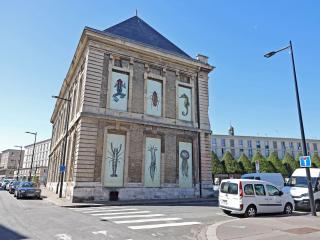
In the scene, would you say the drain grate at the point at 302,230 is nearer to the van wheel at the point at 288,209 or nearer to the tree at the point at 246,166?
the van wheel at the point at 288,209

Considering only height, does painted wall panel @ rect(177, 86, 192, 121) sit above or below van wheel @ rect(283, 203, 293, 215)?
above

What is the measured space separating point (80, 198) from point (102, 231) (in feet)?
35.5

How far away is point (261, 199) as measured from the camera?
11719mm

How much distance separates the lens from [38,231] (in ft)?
25.8

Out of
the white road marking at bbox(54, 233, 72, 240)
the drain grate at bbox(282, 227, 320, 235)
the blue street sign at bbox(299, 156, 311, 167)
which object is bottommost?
the white road marking at bbox(54, 233, 72, 240)

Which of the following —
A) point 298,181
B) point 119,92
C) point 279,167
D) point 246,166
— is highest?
point 119,92

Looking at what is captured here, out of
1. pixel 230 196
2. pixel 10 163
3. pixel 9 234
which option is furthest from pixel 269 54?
pixel 10 163

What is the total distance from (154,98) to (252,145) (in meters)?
66.3

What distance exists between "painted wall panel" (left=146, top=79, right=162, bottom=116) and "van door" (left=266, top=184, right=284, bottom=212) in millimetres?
12614

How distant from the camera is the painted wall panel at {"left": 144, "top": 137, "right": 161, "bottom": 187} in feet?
69.2

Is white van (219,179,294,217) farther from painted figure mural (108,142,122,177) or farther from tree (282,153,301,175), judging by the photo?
tree (282,153,301,175)

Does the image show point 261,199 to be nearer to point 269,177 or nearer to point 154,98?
point 269,177

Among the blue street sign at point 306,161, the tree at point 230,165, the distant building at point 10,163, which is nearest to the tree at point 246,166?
Answer: the tree at point 230,165

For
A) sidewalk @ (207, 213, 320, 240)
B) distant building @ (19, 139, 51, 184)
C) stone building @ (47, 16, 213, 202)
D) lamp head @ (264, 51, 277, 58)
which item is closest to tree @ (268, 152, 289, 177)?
stone building @ (47, 16, 213, 202)
